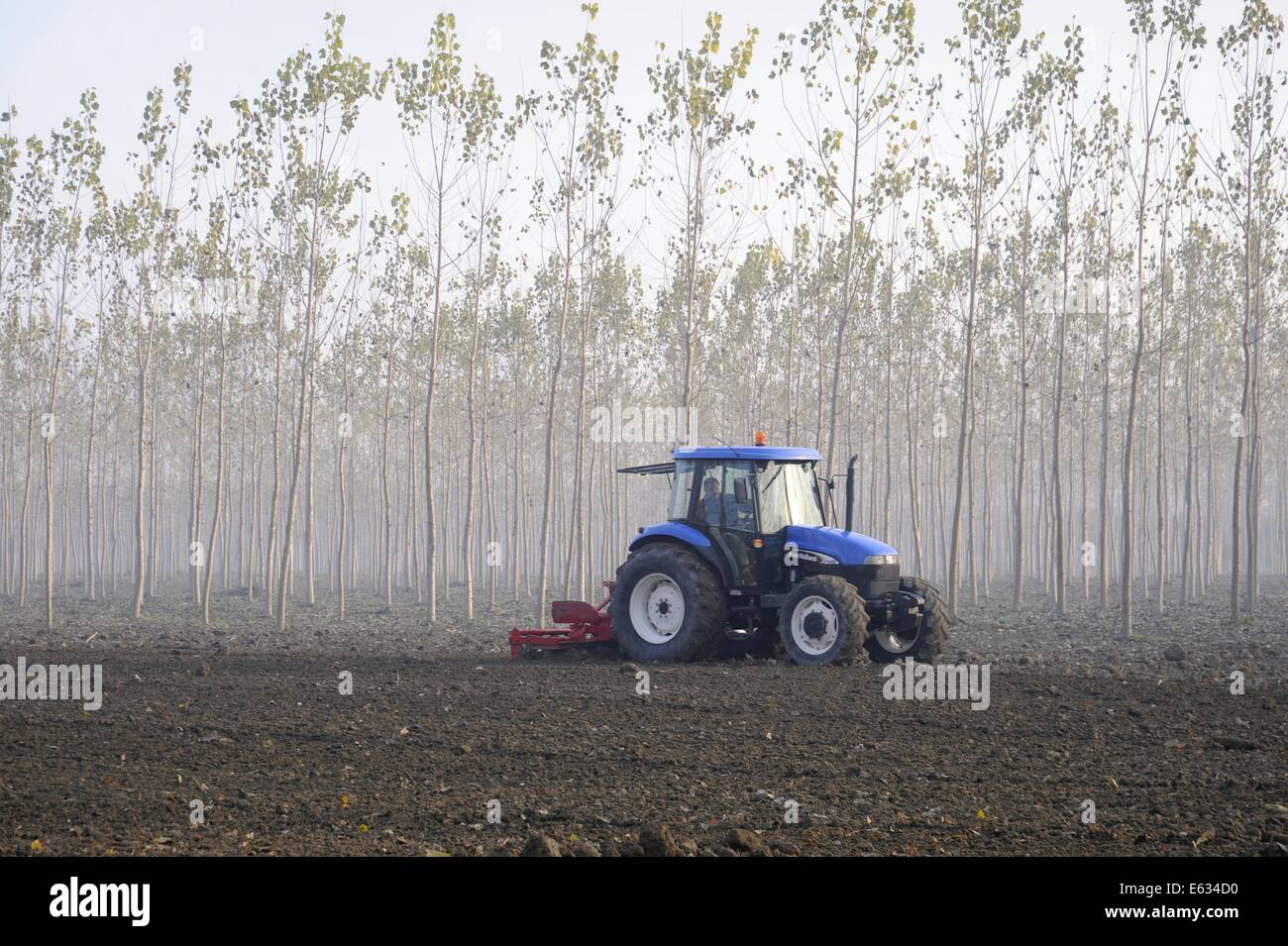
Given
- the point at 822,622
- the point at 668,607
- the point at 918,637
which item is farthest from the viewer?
the point at 668,607

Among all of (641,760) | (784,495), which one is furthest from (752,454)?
(641,760)

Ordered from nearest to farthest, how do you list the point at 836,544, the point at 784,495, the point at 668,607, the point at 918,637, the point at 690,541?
the point at 836,544
the point at 918,637
the point at 784,495
the point at 690,541
the point at 668,607

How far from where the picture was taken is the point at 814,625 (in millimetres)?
11414

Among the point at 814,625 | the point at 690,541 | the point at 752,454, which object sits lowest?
the point at 814,625

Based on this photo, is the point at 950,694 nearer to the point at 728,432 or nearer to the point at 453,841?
the point at 453,841

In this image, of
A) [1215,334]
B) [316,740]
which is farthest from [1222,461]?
[316,740]

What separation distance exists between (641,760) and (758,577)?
193 inches

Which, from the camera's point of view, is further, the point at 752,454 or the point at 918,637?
the point at 752,454

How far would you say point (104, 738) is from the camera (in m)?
7.99

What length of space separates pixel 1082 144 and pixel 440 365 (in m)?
18.0

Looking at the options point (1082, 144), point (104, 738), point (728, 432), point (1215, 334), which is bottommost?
point (104, 738)

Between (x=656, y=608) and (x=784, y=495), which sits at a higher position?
(x=784, y=495)

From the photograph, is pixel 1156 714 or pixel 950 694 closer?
pixel 1156 714

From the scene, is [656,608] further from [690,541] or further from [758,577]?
[758,577]
